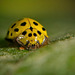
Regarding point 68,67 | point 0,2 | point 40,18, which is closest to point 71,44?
point 68,67

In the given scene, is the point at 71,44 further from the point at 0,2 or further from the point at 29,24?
the point at 0,2

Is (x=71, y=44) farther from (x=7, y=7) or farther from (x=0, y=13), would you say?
(x=7, y=7)

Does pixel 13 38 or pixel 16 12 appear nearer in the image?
pixel 13 38

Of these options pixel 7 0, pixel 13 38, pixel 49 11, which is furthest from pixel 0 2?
pixel 13 38

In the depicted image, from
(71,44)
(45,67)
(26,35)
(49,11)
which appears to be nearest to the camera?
(45,67)

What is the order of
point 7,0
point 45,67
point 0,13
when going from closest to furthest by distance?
point 45,67 < point 0,13 < point 7,0

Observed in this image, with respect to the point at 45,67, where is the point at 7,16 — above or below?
above

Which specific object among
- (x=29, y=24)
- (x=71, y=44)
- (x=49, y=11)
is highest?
(x=49, y=11)
